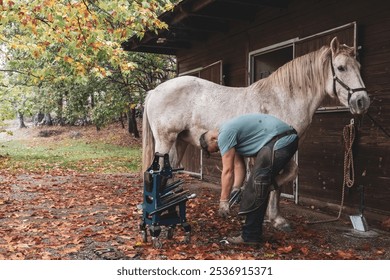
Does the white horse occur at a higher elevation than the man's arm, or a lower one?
higher

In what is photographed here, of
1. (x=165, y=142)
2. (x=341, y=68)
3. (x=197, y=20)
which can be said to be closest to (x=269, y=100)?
(x=341, y=68)

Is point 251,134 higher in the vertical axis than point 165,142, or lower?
higher

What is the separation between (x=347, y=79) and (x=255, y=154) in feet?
5.23

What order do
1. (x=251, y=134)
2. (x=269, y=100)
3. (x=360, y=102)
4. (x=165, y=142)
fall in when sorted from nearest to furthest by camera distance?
(x=251, y=134) < (x=360, y=102) < (x=269, y=100) < (x=165, y=142)

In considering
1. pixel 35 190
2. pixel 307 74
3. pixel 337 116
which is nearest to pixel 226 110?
pixel 307 74

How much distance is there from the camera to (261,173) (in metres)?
3.99

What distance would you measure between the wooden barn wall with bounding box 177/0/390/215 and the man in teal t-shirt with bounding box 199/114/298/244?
1.88 meters

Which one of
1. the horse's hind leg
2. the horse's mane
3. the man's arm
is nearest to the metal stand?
the man's arm

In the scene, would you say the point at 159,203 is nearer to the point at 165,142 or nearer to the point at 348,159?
the point at 165,142

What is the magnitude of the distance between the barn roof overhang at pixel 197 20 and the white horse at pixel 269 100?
1984 millimetres

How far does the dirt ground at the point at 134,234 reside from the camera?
4.01 metres

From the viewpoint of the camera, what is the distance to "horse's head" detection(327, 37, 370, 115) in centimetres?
459

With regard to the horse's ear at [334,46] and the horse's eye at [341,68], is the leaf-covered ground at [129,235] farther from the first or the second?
the horse's ear at [334,46]

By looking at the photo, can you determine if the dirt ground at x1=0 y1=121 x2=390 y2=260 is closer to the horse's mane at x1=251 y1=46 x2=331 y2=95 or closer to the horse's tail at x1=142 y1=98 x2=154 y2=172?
the horse's tail at x1=142 y1=98 x2=154 y2=172
